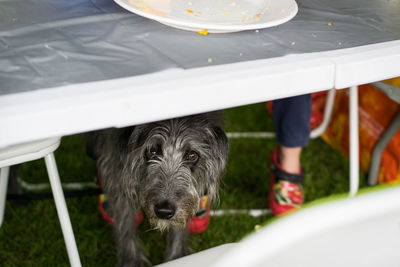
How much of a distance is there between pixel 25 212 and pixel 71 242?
835 millimetres

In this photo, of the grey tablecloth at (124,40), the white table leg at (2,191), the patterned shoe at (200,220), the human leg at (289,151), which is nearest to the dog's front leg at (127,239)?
the patterned shoe at (200,220)

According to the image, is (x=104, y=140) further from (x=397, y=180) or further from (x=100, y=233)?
(x=397, y=180)

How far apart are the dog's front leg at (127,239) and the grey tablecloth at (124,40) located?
0.74 meters

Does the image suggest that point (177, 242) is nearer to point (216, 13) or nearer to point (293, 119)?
point (293, 119)

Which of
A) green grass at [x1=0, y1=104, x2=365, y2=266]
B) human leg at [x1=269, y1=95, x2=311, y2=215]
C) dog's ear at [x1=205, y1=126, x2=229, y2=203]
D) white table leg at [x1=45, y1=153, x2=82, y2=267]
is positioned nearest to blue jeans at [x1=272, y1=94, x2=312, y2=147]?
human leg at [x1=269, y1=95, x2=311, y2=215]

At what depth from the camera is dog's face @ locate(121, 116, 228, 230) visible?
4.33ft

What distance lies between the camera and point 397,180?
196cm

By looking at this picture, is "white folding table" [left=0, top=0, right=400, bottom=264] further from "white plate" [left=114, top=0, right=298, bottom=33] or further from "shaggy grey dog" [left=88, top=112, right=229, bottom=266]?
"shaggy grey dog" [left=88, top=112, right=229, bottom=266]

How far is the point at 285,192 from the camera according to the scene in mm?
1921

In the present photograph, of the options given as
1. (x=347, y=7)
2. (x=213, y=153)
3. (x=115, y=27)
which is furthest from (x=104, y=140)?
(x=347, y=7)

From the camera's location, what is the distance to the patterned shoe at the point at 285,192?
1913 millimetres

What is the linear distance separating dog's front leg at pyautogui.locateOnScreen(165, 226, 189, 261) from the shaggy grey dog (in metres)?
0.21

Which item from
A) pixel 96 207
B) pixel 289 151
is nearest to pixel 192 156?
pixel 289 151

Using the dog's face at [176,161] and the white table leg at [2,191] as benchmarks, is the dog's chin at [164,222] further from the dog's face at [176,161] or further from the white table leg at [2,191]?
the white table leg at [2,191]
